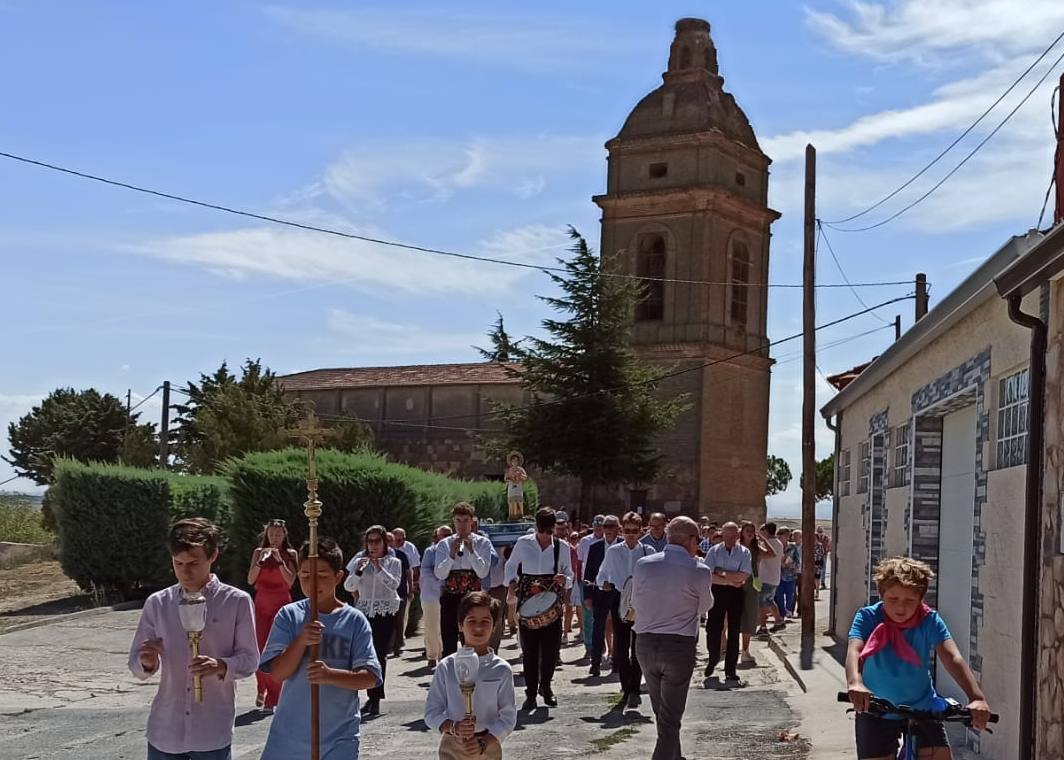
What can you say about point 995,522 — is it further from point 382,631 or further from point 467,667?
point 382,631

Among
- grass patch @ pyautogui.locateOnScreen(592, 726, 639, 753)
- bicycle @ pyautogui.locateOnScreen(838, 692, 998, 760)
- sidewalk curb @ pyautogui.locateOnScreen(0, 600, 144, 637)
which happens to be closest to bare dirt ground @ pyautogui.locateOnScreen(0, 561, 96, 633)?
sidewalk curb @ pyautogui.locateOnScreen(0, 600, 144, 637)

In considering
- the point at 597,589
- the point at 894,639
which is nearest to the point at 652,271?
the point at 597,589

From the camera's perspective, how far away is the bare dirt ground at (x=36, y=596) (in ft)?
80.8

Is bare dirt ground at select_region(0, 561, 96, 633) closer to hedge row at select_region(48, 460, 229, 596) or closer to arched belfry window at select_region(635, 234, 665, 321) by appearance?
hedge row at select_region(48, 460, 229, 596)

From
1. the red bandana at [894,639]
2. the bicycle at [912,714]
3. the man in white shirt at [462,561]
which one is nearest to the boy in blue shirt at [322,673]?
the bicycle at [912,714]

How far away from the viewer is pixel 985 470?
35.2 feet

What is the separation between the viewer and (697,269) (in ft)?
154

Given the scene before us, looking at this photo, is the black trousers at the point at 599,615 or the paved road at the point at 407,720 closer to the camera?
the paved road at the point at 407,720

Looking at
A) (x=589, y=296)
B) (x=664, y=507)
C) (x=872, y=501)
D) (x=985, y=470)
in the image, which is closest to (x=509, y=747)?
(x=985, y=470)

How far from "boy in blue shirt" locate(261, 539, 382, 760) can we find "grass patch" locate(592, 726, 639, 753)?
514 cm

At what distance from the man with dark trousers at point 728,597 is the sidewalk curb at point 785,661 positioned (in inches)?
26.0

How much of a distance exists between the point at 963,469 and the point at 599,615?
4.59m

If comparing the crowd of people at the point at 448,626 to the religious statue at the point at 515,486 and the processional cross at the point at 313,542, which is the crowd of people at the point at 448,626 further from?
the religious statue at the point at 515,486

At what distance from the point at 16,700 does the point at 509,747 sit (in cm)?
560
